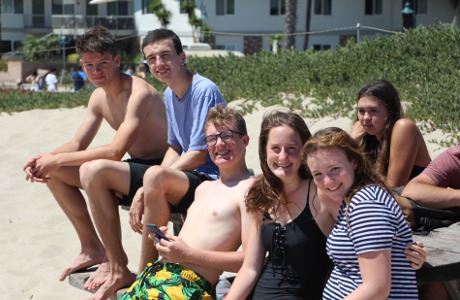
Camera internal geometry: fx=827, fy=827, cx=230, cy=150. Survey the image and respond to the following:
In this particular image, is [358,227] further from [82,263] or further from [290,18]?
[290,18]

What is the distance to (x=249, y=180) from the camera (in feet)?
13.9

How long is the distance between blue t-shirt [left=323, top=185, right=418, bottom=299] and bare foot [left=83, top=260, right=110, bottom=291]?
2229mm

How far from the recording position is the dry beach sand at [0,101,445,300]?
670 centimetres

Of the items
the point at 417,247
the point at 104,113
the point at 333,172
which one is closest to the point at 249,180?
the point at 333,172

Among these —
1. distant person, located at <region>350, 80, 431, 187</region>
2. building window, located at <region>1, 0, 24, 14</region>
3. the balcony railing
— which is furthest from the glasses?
building window, located at <region>1, 0, 24, 14</region>

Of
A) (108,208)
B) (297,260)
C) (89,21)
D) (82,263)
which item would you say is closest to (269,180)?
(297,260)

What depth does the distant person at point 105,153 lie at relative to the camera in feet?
16.4

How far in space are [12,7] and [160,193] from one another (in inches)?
1874

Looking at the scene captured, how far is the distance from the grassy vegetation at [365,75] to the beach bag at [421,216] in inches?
138

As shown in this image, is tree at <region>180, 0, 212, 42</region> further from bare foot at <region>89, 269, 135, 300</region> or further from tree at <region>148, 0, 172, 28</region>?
bare foot at <region>89, 269, 135, 300</region>

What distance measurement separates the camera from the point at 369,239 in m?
3.11

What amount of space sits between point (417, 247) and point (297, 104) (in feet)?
20.6

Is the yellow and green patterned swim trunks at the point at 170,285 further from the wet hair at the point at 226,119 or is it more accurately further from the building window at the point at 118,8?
the building window at the point at 118,8

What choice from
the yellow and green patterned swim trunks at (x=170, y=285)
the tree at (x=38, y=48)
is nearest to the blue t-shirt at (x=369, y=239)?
the yellow and green patterned swim trunks at (x=170, y=285)
